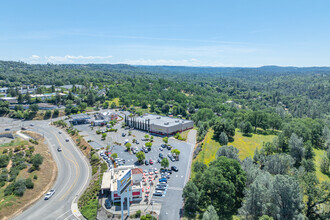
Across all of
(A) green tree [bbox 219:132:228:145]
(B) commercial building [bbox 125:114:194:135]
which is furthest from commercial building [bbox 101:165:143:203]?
(B) commercial building [bbox 125:114:194:135]

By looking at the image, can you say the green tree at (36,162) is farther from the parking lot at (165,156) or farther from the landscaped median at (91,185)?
the parking lot at (165,156)

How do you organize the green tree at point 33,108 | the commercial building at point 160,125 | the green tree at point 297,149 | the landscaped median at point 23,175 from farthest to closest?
1. the green tree at point 33,108
2. the commercial building at point 160,125
3. the green tree at point 297,149
4. the landscaped median at point 23,175

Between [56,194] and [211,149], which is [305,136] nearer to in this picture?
[211,149]

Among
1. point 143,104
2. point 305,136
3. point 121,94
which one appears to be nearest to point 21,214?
point 305,136

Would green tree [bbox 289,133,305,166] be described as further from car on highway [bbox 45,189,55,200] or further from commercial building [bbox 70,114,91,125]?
commercial building [bbox 70,114,91,125]

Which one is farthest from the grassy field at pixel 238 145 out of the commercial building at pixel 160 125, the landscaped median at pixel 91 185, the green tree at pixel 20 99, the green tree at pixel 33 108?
the green tree at pixel 20 99

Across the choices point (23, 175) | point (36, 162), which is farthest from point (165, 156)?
point (23, 175)
